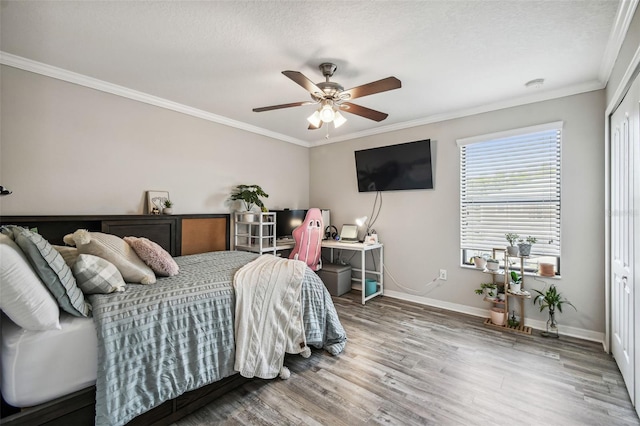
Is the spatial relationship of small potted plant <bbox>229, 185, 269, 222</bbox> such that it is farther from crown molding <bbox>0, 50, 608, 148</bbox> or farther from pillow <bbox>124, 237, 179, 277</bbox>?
pillow <bbox>124, 237, 179, 277</bbox>

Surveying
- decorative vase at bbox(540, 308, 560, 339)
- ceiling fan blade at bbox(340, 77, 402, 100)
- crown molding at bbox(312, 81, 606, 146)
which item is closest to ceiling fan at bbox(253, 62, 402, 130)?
ceiling fan blade at bbox(340, 77, 402, 100)

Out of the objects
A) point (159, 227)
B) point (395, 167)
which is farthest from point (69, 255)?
point (395, 167)

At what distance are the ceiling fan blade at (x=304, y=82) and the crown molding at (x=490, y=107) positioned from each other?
1938 mm

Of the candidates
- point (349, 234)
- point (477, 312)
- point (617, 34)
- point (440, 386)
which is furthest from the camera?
point (349, 234)

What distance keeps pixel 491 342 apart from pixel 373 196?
236cm

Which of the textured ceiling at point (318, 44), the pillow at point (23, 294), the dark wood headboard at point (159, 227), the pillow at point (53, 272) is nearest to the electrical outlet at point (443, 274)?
the textured ceiling at point (318, 44)

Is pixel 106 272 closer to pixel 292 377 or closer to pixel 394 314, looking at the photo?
pixel 292 377

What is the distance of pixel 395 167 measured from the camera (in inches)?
160

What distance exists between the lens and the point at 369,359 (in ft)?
7.97

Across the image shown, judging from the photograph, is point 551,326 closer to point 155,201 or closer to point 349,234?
point 349,234

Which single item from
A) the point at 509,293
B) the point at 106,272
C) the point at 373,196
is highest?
the point at 373,196

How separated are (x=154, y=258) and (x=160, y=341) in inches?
30.4

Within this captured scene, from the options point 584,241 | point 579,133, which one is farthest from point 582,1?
point 584,241

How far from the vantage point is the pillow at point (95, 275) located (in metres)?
1.63
